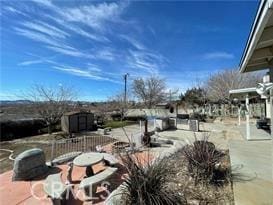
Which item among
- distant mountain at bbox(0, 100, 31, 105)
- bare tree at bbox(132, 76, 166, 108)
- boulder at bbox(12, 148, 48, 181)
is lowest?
boulder at bbox(12, 148, 48, 181)

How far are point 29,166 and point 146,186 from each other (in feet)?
16.1

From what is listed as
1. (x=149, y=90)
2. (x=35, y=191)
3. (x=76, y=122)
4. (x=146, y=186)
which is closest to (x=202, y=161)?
(x=146, y=186)

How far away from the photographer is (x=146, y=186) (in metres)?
3.43

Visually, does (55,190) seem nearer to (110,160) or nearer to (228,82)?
(110,160)

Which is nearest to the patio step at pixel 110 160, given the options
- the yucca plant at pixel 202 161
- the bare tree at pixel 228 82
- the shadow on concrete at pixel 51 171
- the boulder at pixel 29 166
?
the shadow on concrete at pixel 51 171

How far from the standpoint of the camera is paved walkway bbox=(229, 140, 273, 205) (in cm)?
389

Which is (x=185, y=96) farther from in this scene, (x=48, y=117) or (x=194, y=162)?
(x=194, y=162)

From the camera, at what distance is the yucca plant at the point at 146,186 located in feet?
10.9

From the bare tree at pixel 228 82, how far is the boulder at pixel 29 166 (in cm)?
2810

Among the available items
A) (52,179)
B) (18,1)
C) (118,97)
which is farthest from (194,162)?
(118,97)

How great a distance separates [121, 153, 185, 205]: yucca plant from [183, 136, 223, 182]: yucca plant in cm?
129

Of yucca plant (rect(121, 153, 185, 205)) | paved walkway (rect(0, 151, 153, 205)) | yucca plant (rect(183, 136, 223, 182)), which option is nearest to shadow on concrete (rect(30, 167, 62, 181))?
paved walkway (rect(0, 151, 153, 205))

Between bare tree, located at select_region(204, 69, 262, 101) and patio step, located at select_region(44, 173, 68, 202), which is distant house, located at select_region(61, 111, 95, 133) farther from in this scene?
bare tree, located at select_region(204, 69, 262, 101)

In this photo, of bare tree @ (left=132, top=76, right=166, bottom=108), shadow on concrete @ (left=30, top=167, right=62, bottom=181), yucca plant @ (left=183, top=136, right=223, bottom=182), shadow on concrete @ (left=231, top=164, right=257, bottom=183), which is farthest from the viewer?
bare tree @ (left=132, top=76, right=166, bottom=108)
